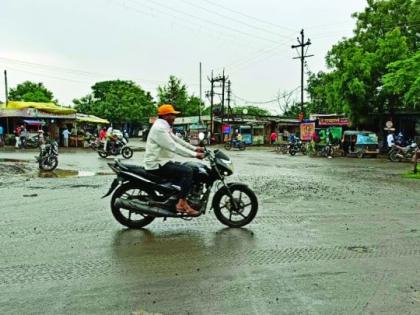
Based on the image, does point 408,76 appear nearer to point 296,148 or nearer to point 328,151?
point 328,151

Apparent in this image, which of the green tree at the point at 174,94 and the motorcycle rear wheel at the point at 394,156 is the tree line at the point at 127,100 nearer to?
the green tree at the point at 174,94

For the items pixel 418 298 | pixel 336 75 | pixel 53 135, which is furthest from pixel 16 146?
pixel 418 298

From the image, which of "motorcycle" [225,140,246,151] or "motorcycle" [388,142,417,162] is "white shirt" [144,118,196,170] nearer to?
"motorcycle" [388,142,417,162]

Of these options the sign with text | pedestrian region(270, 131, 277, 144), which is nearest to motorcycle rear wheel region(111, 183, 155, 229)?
the sign with text

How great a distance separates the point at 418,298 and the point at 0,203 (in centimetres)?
826

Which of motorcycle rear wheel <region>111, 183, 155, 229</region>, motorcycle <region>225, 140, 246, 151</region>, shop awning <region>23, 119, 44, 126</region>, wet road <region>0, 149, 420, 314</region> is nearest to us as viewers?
wet road <region>0, 149, 420, 314</region>

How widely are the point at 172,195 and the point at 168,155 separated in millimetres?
594

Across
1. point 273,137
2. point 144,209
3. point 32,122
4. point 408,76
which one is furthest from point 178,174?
point 273,137

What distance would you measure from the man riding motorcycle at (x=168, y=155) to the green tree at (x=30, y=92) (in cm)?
6701

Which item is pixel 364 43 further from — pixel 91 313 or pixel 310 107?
pixel 91 313

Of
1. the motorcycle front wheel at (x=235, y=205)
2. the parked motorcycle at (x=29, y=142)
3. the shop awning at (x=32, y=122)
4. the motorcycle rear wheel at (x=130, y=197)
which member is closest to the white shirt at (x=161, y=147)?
the motorcycle rear wheel at (x=130, y=197)

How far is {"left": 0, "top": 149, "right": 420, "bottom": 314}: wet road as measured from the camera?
4129 mm

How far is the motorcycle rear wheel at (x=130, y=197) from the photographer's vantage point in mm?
7223

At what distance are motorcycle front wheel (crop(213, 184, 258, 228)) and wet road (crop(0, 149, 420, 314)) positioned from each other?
0.67 ft
